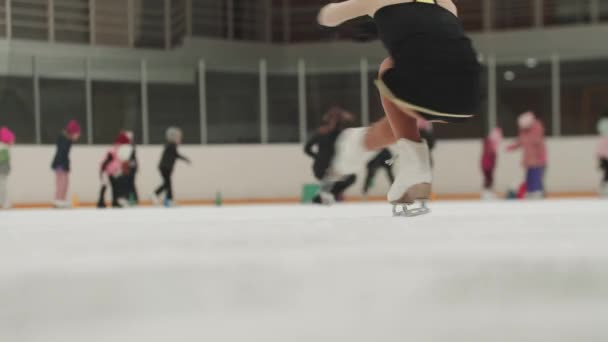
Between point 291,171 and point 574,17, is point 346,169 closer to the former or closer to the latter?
point 291,171

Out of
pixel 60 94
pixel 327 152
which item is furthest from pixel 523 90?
pixel 327 152

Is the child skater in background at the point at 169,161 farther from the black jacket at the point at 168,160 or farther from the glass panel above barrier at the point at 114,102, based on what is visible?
the glass panel above barrier at the point at 114,102

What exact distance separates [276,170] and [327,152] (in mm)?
10609

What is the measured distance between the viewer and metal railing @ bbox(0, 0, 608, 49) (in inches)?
600

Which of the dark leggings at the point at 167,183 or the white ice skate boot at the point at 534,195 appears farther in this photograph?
the dark leggings at the point at 167,183

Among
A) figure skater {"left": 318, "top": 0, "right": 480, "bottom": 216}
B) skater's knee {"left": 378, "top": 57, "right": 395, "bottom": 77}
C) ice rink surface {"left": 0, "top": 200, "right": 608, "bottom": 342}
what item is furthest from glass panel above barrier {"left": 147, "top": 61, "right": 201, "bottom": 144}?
ice rink surface {"left": 0, "top": 200, "right": 608, "bottom": 342}

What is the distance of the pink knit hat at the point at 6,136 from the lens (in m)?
12.3

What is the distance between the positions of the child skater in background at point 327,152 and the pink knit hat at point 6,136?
5368 mm

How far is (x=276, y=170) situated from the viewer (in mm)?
14789

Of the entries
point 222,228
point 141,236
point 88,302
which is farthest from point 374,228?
point 88,302

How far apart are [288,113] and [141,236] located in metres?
12.8

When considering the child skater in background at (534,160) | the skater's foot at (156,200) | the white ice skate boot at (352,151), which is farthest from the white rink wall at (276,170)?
the white ice skate boot at (352,151)

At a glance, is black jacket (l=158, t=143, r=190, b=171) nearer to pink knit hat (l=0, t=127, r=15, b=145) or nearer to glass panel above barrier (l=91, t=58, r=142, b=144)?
glass panel above barrier (l=91, t=58, r=142, b=144)

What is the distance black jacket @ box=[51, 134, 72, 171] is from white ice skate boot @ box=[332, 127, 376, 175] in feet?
31.1
